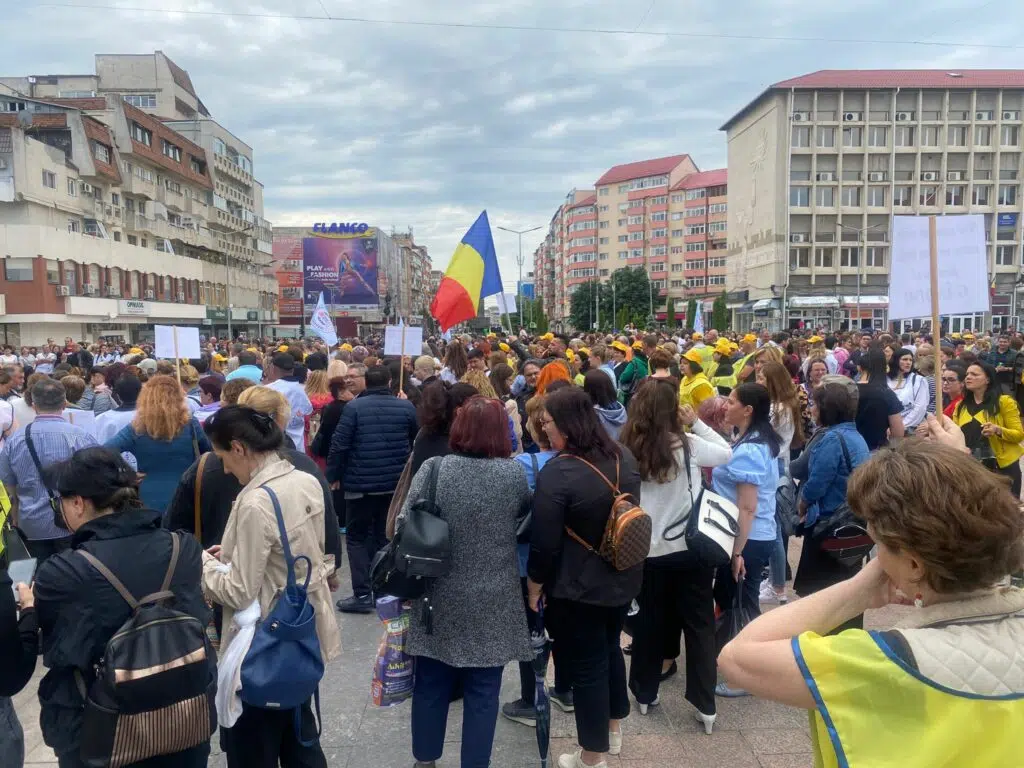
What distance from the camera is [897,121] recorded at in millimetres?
64562

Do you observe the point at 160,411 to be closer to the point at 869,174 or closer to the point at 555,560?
the point at 555,560

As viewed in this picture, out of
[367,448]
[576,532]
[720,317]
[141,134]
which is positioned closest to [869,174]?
[720,317]

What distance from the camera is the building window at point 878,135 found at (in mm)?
64938

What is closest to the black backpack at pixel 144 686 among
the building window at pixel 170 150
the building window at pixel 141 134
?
the building window at pixel 141 134

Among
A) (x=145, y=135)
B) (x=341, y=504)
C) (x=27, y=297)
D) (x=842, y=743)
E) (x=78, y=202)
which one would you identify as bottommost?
(x=341, y=504)

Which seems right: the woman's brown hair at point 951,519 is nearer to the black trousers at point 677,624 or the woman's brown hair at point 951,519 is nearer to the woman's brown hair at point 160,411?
the black trousers at point 677,624

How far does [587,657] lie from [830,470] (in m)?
1.93

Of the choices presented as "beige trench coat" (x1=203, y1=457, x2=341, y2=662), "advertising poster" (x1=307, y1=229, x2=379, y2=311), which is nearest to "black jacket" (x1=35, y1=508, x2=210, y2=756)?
"beige trench coat" (x1=203, y1=457, x2=341, y2=662)

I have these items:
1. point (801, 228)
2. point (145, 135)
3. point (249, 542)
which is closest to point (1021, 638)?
point (249, 542)

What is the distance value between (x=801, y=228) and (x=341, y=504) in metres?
67.5

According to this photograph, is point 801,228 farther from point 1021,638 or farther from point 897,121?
point 1021,638

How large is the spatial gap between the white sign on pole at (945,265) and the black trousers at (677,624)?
5.90ft

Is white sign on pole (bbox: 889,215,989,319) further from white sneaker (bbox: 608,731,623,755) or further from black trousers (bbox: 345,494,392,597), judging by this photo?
black trousers (bbox: 345,494,392,597)

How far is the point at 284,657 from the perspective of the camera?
2.80 m
